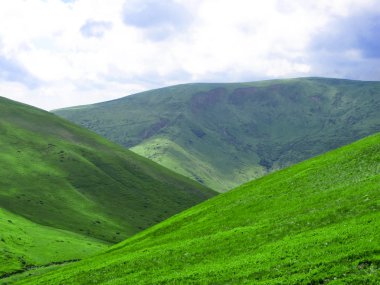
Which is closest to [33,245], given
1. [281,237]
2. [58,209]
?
[58,209]

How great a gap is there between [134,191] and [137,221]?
32.7 m

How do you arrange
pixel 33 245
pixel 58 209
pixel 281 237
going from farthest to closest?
pixel 58 209 < pixel 33 245 < pixel 281 237

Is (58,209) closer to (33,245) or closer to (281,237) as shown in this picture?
(33,245)

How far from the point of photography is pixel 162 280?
39219mm

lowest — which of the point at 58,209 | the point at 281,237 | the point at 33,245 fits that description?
the point at 33,245

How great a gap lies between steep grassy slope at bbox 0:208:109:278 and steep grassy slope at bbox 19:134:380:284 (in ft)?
101

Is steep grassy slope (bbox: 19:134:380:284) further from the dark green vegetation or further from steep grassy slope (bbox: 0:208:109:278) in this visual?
the dark green vegetation

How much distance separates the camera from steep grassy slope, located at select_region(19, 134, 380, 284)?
31688 mm

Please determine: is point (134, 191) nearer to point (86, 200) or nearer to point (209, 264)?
point (86, 200)

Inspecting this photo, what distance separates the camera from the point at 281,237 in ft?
137

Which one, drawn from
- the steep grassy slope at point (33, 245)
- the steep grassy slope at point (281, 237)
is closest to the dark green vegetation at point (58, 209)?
the steep grassy slope at point (33, 245)

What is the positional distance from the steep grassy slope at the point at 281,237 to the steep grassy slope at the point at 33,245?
30.9 metres

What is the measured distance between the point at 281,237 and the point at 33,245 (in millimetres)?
72915

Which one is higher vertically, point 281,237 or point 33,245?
point 281,237
